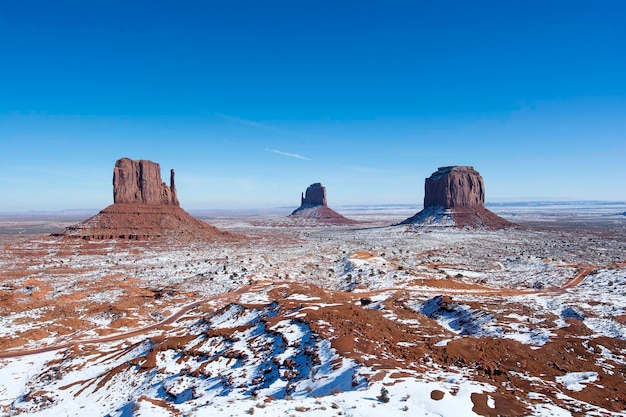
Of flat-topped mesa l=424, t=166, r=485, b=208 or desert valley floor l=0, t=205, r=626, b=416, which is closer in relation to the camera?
desert valley floor l=0, t=205, r=626, b=416

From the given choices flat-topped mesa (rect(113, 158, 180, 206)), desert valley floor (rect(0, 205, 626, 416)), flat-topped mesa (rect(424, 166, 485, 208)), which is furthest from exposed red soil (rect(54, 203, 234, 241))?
flat-topped mesa (rect(424, 166, 485, 208))

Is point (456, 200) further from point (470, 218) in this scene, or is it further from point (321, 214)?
point (321, 214)

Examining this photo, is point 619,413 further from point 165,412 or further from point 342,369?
point 165,412

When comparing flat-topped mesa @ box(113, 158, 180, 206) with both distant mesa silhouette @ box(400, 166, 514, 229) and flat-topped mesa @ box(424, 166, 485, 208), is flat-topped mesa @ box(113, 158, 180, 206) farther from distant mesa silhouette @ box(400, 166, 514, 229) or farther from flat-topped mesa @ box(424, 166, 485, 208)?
flat-topped mesa @ box(424, 166, 485, 208)

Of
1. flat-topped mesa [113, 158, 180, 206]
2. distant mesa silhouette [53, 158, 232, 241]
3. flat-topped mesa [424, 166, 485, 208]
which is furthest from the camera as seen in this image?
flat-topped mesa [424, 166, 485, 208]

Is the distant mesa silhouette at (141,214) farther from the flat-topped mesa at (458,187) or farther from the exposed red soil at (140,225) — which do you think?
the flat-topped mesa at (458,187)

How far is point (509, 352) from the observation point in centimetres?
1602

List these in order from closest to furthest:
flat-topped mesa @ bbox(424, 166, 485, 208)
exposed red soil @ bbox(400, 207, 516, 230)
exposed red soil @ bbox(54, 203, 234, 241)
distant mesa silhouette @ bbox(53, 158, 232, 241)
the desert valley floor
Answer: the desert valley floor < exposed red soil @ bbox(54, 203, 234, 241) < distant mesa silhouette @ bbox(53, 158, 232, 241) < exposed red soil @ bbox(400, 207, 516, 230) < flat-topped mesa @ bbox(424, 166, 485, 208)

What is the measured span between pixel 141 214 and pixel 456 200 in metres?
→ 102

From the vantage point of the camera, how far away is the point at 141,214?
87938mm

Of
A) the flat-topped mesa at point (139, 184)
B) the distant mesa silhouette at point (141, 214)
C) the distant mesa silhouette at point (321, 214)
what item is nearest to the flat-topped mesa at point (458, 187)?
the distant mesa silhouette at point (321, 214)

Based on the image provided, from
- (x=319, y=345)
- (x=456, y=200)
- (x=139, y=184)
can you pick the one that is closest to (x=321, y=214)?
(x=456, y=200)

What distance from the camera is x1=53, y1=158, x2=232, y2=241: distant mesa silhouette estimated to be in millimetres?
80625

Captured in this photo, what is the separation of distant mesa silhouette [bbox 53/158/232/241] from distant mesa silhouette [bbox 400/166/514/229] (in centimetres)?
7220
